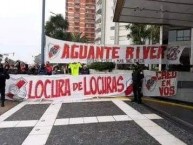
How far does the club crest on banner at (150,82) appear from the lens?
17938mm

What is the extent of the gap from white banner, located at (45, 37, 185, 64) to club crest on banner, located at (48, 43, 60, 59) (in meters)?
0.07

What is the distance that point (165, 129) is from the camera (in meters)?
10.1

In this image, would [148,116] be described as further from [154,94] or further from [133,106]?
[154,94]

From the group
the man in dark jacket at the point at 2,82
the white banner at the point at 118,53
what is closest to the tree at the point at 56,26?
the white banner at the point at 118,53

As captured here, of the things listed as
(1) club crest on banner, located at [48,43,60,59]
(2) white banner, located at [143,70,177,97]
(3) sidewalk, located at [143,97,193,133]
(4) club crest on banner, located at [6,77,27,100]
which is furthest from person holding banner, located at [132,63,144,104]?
(4) club crest on banner, located at [6,77,27,100]

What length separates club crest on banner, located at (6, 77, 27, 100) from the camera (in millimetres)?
17250

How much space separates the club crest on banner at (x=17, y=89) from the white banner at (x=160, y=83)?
18.0ft

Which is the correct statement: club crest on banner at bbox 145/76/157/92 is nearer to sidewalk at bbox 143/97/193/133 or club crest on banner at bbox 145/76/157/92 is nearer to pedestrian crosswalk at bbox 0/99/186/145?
sidewalk at bbox 143/97/193/133

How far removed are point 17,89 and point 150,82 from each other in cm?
607

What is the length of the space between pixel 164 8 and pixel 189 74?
384 cm

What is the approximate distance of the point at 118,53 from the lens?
60.0ft

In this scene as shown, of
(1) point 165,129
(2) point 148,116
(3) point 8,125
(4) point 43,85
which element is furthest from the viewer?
(4) point 43,85

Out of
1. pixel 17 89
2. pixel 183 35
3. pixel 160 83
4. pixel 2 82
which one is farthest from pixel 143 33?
pixel 2 82

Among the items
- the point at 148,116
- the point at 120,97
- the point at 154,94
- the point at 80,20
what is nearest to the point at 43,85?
the point at 120,97
